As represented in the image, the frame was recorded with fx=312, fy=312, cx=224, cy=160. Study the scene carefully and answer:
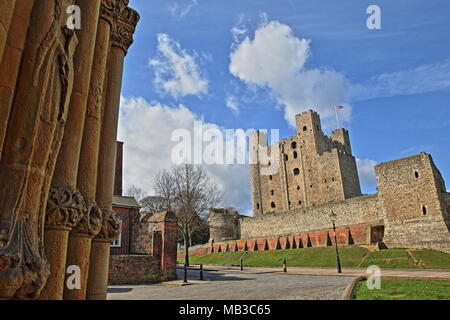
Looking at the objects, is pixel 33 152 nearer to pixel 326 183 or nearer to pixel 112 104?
pixel 112 104

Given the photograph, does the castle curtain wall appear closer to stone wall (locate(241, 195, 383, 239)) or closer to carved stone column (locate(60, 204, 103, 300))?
carved stone column (locate(60, 204, 103, 300))

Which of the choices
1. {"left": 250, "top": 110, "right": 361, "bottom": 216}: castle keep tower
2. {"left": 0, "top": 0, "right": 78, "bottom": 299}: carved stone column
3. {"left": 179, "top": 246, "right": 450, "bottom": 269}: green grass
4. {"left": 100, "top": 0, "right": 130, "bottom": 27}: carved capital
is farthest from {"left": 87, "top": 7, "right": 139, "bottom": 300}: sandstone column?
{"left": 250, "top": 110, "right": 361, "bottom": 216}: castle keep tower

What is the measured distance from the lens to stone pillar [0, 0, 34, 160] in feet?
7.02

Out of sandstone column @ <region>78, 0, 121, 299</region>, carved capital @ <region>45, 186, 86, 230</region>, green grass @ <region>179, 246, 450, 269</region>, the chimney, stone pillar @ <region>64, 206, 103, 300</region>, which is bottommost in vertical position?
green grass @ <region>179, 246, 450, 269</region>

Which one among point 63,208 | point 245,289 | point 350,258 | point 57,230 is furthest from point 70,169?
point 350,258

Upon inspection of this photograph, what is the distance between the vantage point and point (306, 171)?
6638 cm

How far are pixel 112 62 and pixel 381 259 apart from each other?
2889 centimetres

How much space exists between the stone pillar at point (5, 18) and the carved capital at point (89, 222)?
1.56 m

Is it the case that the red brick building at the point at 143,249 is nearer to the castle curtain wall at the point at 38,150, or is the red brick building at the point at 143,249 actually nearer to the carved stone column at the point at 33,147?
the castle curtain wall at the point at 38,150

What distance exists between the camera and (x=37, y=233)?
2209 mm

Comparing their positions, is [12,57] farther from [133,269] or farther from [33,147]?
[133,269]

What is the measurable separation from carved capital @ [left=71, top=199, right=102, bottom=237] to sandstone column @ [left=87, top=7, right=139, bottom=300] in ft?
1.77

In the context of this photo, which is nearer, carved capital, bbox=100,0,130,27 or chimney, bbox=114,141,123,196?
carved capital, bbox=100,0,130,27
